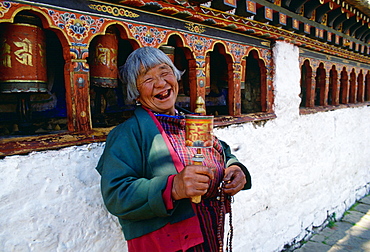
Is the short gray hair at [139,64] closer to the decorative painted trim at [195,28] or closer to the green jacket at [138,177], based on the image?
the green jacket at [138,177]

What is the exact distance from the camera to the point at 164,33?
1.91 m

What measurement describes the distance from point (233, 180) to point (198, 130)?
386 mm

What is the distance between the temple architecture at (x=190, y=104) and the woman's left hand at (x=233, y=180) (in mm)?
786

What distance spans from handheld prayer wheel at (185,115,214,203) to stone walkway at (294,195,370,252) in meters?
2.99

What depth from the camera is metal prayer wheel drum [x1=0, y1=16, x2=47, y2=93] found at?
1382 mm

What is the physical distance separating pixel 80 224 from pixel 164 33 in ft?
4.31

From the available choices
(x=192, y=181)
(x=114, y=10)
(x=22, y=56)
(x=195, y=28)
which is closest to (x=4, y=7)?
(x=22, y=56)

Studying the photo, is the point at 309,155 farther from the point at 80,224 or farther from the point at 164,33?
the point at 80,224

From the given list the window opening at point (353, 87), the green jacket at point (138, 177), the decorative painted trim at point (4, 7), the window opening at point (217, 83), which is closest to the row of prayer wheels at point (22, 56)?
the decorative painted trim at point (4, 7)

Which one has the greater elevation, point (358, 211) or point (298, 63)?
point (298, 63)

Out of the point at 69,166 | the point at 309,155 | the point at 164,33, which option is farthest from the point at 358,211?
the point at 69,166

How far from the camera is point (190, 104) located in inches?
91.7

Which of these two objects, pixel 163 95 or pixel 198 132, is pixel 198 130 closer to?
pixel 198 132

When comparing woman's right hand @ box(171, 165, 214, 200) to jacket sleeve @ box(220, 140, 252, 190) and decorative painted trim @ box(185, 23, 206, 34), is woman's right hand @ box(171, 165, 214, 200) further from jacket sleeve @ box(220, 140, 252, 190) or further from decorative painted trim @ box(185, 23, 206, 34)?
decorative painted trim @ box(185, 23, 206, 34)
